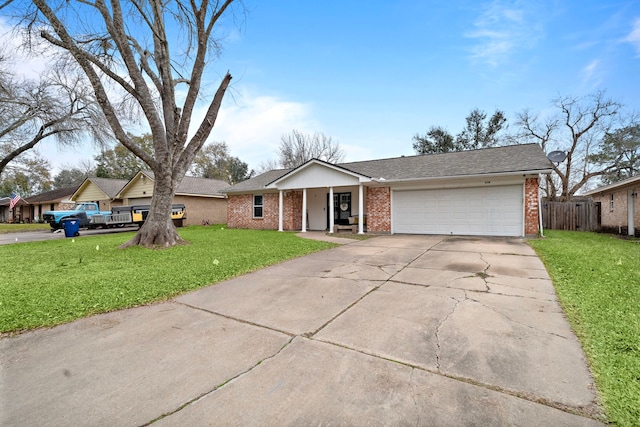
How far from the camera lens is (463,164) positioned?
12.4 metres

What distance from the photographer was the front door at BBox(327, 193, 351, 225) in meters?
15.2

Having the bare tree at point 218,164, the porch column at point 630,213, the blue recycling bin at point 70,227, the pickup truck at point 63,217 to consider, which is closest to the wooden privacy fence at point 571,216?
the porch column at point 630,213

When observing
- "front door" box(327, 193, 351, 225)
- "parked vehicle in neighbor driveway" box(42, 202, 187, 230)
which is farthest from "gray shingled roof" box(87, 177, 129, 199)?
"front door" box(327, 193, 351, 225)

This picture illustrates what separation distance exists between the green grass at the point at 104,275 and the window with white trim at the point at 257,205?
26.0 feet

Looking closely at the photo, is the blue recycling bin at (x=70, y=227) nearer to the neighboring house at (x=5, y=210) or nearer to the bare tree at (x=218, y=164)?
the bare tree at (x=218, y=164)

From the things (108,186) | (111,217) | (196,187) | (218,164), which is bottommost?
(111,217)

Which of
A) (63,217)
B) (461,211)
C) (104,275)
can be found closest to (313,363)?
(104,275)

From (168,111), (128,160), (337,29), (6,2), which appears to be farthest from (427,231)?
(128,160)

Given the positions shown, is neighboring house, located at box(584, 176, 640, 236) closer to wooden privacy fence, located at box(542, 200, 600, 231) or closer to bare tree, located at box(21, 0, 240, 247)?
wooden privacy fence, located at box(542, 200, 600, 231)

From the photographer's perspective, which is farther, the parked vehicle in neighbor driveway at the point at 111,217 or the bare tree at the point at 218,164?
the bare tree at the point at 218,164

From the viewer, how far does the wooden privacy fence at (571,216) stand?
48.0 ft

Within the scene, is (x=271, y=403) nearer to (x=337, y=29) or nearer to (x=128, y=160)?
(x=337, y=29)

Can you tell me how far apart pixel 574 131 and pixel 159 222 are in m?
29.2

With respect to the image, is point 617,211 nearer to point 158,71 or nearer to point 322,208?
point 322,208
